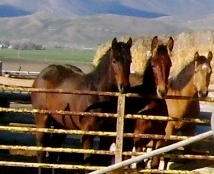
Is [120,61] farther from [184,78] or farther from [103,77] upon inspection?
[184,78]

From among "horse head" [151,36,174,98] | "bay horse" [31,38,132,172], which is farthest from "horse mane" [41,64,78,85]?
"horse head" [151,36,174,98]

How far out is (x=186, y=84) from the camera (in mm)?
9711

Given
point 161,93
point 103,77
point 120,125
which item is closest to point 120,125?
point 120,125

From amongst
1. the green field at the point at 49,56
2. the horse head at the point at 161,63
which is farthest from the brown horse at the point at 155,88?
the green field at the point at 49,56

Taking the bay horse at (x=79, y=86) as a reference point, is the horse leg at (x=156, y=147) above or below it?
below

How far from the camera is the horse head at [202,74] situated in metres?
8.78

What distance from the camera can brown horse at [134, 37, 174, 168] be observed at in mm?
8070

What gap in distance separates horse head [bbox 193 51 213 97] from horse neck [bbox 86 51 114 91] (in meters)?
1.14

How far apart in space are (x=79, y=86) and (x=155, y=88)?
1210 mm

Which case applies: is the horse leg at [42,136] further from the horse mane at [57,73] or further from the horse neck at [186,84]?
the horse neck at [186,84]

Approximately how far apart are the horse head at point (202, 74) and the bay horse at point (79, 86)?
1.13 metres

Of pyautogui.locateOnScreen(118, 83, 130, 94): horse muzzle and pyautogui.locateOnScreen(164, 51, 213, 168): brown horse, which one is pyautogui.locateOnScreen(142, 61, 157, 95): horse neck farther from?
pyautogui.locateOnScreen(164, 51, 213, 168): brown horse

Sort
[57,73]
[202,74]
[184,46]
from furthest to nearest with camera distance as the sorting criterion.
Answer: [184,46] < [57,73] < [202,74]

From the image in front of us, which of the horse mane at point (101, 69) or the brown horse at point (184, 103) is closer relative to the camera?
the horse mane at point (101, 69)
